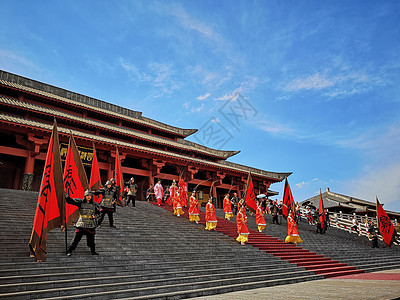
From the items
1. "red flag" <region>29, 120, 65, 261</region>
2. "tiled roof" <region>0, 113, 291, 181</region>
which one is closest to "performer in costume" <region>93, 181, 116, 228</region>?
"red flag" <region>29, 120, 65, 261</region>

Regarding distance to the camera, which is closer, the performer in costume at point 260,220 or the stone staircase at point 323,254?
the stone staircase at point 323,254

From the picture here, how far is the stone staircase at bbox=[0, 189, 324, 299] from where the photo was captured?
525cm

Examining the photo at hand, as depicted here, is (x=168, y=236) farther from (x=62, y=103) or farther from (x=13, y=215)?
(x=62, y=103)

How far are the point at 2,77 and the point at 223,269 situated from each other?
1969cm

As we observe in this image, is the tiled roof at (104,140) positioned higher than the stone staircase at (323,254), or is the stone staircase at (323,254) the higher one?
the tiled roof at (104,140)

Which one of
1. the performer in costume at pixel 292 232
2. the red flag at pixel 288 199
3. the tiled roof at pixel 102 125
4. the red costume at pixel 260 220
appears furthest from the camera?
the tiled roof at pixel 102 125

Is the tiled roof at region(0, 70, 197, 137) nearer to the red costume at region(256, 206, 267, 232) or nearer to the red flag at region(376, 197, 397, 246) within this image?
the red costume at region(256, 206, 267, 232)

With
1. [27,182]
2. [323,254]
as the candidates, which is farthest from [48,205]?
[323,254]

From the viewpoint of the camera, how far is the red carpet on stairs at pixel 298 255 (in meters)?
9.65

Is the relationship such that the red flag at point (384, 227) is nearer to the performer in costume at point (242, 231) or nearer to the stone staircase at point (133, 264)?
the stone staircase at point (133, 264)

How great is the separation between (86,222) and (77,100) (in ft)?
58.8

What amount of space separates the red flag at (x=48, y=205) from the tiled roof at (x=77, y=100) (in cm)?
1424

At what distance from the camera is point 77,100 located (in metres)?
22.2

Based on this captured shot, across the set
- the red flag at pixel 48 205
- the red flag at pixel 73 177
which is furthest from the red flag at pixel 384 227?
the red flag at pixel 48 205
